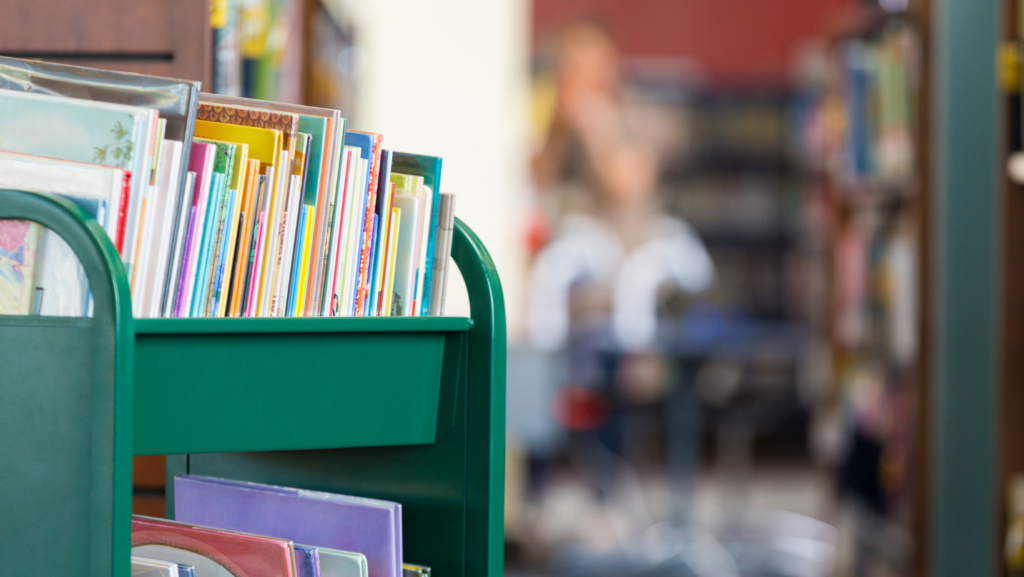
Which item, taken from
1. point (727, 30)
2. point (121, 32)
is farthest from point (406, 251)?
point (727, 30)

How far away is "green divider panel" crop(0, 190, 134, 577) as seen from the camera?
2.22 feet

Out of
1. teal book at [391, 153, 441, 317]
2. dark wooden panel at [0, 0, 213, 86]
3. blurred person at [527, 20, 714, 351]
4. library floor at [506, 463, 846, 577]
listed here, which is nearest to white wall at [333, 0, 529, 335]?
blurred person at [527, 20, 714, 351]

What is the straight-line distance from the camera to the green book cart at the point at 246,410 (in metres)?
0.68

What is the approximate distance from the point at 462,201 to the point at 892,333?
8.25 ft

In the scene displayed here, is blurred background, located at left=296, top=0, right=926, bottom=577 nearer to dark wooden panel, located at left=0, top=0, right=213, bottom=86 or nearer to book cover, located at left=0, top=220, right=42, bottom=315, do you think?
dark wooden panel, located at left=0, top=0, right=213, bottom=86

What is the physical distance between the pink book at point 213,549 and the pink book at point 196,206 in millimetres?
233

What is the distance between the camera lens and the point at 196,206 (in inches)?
31.2

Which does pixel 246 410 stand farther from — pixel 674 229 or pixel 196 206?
pixel 674 229

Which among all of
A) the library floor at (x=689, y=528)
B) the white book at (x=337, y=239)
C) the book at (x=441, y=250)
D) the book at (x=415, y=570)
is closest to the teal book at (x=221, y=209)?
the white book at (x=337, y=239)

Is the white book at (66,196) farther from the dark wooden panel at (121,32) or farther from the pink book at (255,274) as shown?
the dark wooden panel at (121,32)

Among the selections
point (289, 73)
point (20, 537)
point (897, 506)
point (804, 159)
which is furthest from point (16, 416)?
point (804, 159)

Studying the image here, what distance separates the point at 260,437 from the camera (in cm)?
79

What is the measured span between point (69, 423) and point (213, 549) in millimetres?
236

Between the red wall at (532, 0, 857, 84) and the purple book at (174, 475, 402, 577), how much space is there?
16.9 feet
